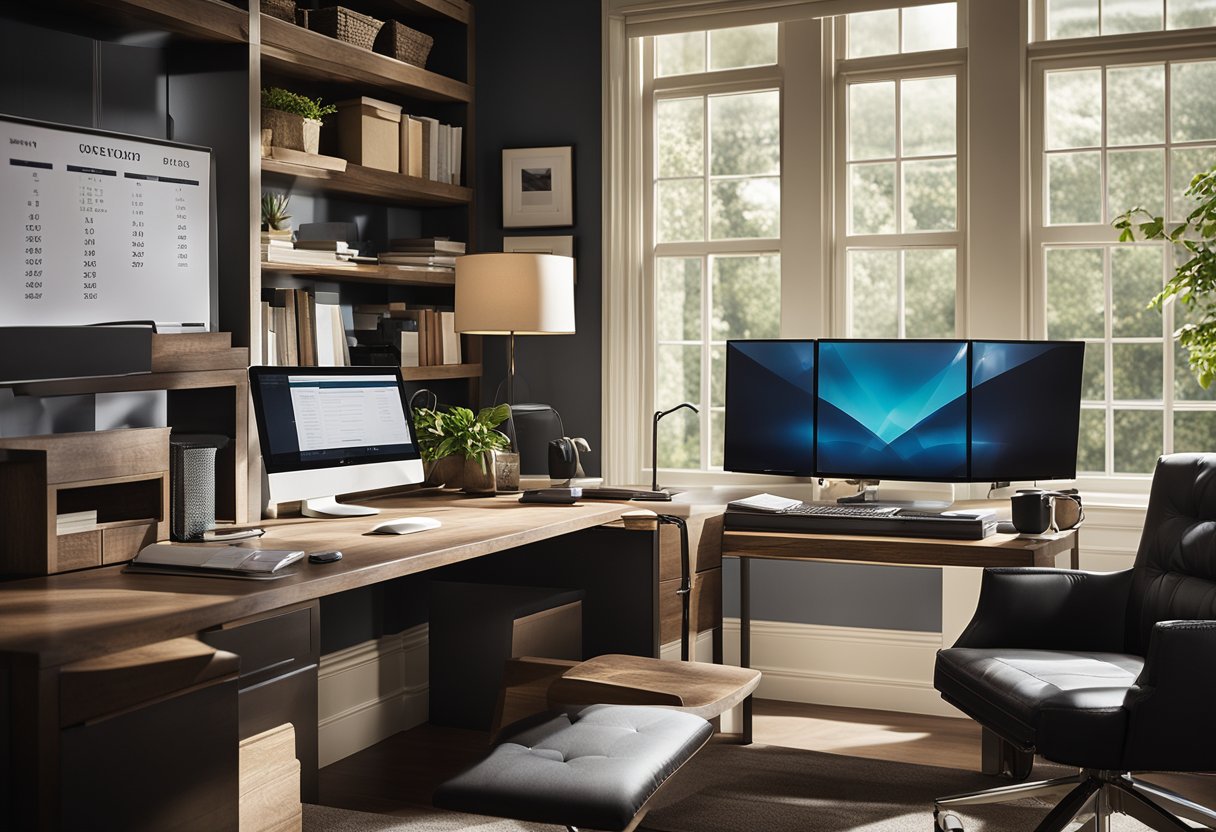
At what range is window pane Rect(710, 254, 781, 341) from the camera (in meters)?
4.49

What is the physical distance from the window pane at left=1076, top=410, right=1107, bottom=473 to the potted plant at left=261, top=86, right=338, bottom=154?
8.68 ft

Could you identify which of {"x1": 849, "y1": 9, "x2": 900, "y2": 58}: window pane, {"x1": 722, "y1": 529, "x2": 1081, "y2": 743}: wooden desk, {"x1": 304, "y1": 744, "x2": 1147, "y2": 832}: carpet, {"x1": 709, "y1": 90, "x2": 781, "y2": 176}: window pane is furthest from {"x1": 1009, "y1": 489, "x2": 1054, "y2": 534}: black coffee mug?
{"x1": 849, "y1": 9, "x2": 900, "y2": 58}: window pane

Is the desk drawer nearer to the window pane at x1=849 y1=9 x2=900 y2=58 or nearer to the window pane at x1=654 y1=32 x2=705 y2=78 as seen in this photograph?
the window pane at x1=654 y1=32 x2=705 y2=78

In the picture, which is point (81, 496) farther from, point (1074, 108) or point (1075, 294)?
point (1074, 108)

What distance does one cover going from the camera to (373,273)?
3.97 metres

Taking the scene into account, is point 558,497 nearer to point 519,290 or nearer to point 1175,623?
point 519,290

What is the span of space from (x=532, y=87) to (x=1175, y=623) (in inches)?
118

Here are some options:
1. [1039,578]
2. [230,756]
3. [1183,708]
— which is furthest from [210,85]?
[1183,708]

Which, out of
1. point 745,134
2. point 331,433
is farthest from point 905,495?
point 331,433

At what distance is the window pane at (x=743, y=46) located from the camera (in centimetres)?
444

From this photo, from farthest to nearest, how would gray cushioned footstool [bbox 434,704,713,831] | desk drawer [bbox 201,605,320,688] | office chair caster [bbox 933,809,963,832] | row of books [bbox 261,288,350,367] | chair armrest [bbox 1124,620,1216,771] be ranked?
row of books [bbox 261,288,350,367] < office chair caster [bbox 933,809,963,832] < desk drawer [bbox 201,605,320,688] < chair armrest [bbox 1124,620,1216,771] < gray cushioned footstool [bbox 434,704,713,831]

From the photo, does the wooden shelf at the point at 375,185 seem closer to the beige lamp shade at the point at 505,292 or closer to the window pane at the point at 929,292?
the beige lamp shade at the point at 505,292

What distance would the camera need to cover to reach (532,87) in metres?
4.61

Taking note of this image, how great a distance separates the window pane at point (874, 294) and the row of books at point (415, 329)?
1414 millimetres
